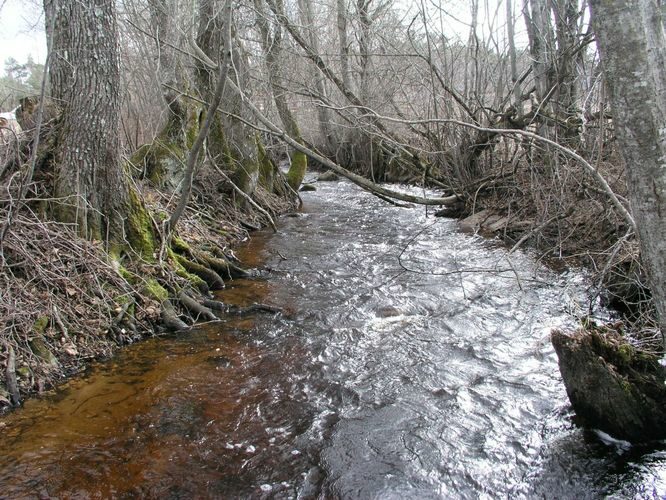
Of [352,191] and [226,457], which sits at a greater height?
[352,191]

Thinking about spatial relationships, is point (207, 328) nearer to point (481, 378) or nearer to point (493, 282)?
point (481, 378)

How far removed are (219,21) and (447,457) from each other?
9083 millimetres

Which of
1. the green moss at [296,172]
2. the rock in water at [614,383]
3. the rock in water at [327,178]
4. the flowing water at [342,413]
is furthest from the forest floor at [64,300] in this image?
the rock in water at [327,178]

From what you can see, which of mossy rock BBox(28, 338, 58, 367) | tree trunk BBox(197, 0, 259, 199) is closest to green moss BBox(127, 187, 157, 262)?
mossy rock BBox(28, 338, 58, 367)

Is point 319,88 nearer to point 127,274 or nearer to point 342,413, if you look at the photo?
point 127,274

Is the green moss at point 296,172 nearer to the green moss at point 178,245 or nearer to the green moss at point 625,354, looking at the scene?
the green moss at point 178,245

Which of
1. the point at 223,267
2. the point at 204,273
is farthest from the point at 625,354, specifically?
the point at 223,267

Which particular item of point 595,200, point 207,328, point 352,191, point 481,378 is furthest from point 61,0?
point 352,191

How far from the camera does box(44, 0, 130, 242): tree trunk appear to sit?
5.64 meters

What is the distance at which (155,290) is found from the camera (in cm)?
616

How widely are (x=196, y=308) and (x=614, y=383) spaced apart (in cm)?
471

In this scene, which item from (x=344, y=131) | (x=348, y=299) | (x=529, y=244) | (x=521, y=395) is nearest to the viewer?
(x=521, y=395)

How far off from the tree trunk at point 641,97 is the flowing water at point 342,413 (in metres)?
1.78

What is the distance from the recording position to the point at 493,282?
23.6 feet
